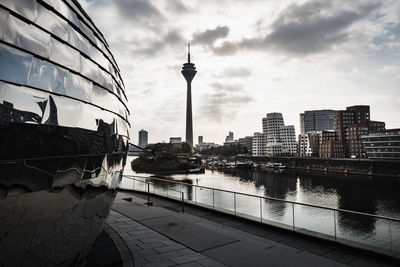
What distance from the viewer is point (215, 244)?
876 centimetres

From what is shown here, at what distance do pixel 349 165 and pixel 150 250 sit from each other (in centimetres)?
8914

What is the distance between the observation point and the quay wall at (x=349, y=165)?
72000mm

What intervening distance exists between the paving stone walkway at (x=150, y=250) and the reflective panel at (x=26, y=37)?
6.04 metres

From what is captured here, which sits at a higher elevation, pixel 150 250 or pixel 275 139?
pixel 275 139

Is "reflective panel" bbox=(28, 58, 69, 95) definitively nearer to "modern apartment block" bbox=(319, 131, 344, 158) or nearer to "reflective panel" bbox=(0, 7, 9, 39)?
"reflective panel" bbox=(0, 7, 9, 39)

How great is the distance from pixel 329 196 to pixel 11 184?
157 feet

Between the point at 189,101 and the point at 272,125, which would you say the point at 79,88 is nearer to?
the point at 189,101

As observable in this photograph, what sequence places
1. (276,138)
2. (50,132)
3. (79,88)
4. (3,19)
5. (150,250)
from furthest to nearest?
(276,138), (150,250), (79,88), (50,132), (3,19)

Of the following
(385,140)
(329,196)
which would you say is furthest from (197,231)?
(385,140)

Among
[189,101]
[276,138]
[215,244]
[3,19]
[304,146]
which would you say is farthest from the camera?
[189,101]

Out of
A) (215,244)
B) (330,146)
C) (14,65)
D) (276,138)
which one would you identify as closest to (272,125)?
(276,138)

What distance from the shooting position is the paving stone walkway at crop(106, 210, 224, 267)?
7.31m

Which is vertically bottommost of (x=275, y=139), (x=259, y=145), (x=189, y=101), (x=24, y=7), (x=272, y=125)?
(x=24, y=7)

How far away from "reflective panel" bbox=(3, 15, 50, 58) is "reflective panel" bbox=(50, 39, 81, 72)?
99 mm
